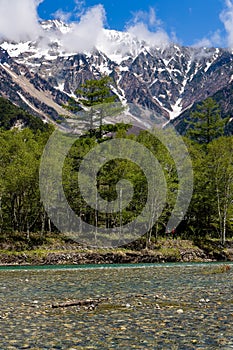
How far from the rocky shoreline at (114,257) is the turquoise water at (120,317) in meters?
18.0

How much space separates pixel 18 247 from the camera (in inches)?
1626

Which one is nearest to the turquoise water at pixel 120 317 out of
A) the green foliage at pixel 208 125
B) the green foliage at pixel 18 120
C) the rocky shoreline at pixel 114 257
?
the rocky shoreline at pixel 114 257

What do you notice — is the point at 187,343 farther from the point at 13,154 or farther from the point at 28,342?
the point at 13,154

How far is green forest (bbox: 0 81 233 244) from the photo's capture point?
154ft

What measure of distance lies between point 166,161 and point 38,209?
1676 cm

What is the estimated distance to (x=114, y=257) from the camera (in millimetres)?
42281

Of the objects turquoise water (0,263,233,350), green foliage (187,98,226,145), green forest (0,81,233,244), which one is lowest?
turquoise water (0,263,233,350)

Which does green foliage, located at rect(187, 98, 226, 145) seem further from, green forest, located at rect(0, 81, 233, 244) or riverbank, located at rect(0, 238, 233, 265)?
Answer: riverbank, located at rect(0, 238, 233, 265)

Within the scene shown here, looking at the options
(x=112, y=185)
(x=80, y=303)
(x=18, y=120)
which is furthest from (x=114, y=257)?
(x=18, y=120)

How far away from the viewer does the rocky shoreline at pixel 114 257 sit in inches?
1554

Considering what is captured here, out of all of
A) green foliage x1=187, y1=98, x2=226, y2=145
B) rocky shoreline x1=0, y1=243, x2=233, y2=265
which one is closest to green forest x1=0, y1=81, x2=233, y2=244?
rocky shoreline x1=0, y1=243, x2=233, y2=265

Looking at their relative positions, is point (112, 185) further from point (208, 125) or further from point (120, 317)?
point (120, 317)

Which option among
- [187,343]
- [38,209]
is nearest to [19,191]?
[38,209]

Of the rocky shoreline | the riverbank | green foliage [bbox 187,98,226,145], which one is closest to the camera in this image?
the rocky shoreline
